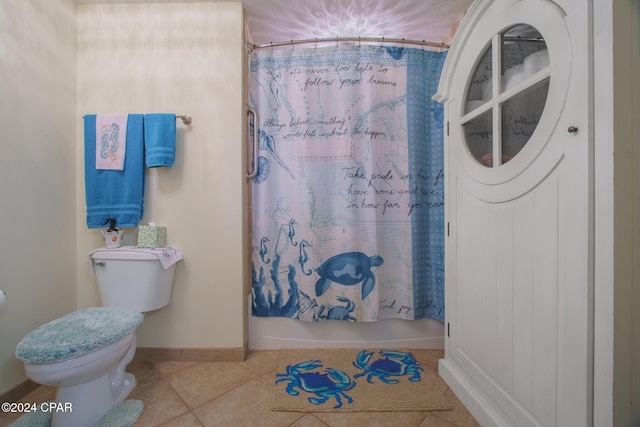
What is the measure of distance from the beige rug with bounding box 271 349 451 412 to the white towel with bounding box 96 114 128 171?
1.41m

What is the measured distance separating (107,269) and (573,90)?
194 cm

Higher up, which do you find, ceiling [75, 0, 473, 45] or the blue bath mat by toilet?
ceiling [75, 0, 473, 45]

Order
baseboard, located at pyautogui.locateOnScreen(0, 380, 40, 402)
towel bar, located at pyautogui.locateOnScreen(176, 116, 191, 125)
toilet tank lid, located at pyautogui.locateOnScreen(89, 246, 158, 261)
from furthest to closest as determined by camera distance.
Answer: towel bar, located at pyautogui.locateOnScreen(176, 116, 191, 125), toilet tank lid, located at pyautogui.locateOnScreen(89, 246, 158, 261), baseboard, located at pyautogui.locateOnScreen(0, 380, 40, 402)

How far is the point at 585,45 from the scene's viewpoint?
2.13 feet

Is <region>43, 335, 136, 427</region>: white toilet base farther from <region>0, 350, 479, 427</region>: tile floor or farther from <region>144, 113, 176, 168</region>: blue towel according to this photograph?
<region>144, 113, 176, 168</region>: blue towel

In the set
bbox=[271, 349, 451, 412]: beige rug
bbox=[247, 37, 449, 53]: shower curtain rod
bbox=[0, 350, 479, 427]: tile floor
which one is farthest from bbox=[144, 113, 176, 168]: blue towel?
bbox=[271, 349, 451, 412]: beige rug

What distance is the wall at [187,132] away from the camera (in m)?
1.42

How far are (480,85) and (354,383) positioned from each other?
1469 mm

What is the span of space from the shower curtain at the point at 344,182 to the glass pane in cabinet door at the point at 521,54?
576 mm

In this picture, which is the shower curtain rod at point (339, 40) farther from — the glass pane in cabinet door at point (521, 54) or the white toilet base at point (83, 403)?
the white toilet base at point (83, 403)

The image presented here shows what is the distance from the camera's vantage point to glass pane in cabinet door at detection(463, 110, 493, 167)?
100 centimetres

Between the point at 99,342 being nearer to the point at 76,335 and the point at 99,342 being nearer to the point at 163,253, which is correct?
the point at 76,335

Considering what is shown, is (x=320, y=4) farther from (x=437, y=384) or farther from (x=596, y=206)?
(x=437, y=384)

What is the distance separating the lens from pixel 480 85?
1.07 metres
